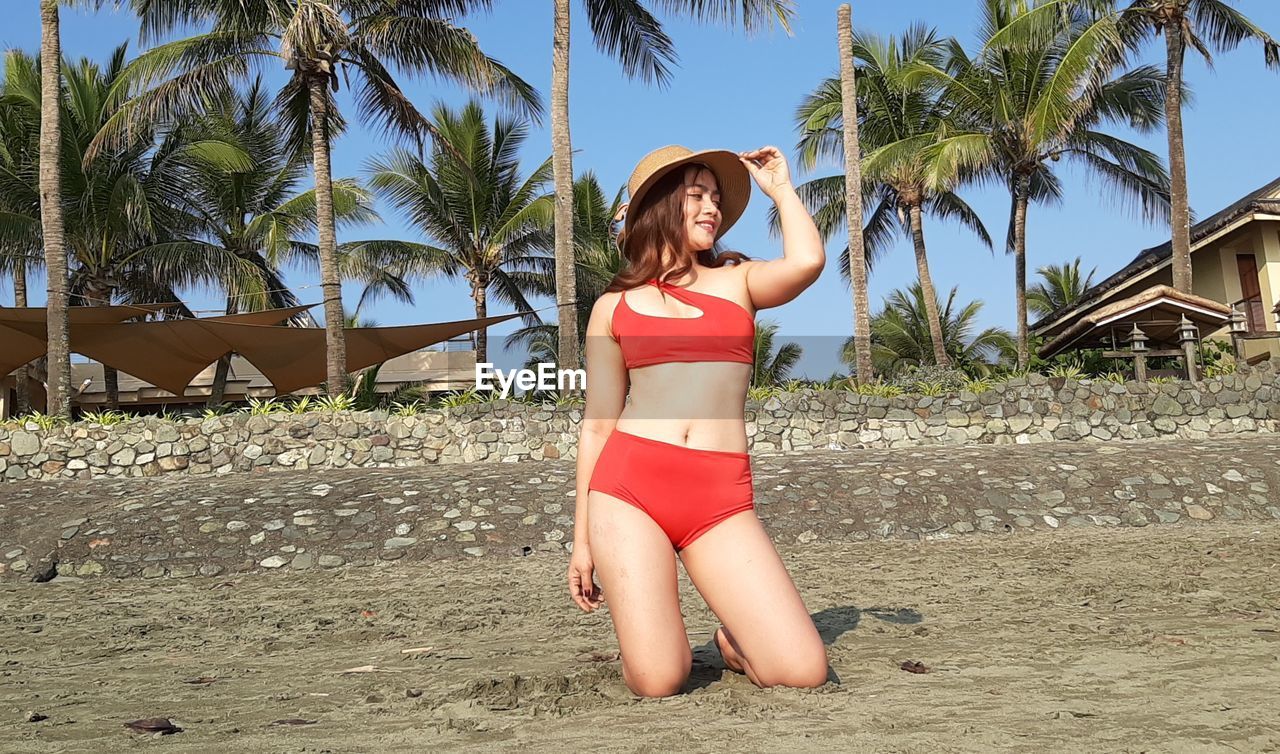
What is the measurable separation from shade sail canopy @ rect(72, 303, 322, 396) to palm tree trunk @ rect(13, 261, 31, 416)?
535 centimetres

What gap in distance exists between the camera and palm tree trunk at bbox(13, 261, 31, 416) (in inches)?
734

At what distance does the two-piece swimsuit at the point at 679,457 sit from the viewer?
9.09ft

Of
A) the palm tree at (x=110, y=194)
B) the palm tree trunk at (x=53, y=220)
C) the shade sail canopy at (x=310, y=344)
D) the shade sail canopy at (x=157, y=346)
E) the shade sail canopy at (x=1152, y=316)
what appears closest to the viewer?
the palm tree trunk at (x=53, y=220)

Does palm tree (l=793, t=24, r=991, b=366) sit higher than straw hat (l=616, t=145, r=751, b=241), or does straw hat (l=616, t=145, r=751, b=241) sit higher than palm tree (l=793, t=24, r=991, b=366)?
palm tree (l=793, t=24, r=991, b=366)

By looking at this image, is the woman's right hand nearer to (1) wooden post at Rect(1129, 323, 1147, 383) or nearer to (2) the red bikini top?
Result: (2) the red bikini top

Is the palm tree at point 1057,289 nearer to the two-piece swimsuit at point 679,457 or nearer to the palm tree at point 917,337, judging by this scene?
the palm tree at point 917,337

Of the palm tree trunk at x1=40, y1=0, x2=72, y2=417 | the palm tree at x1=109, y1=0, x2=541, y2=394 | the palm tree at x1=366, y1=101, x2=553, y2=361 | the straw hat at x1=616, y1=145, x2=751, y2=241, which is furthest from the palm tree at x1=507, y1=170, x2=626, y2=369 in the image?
the straw hat at x1=616, y1=145, x2=751, y2=241

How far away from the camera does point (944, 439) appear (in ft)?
36.7

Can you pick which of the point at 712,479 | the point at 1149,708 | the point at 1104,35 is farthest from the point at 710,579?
the point at 1104,35

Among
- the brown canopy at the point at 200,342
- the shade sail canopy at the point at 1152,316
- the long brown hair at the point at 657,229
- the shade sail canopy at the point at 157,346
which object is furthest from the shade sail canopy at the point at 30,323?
the shade sail canopy at the point at 1152,316

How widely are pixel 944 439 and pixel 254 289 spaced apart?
39.7ft

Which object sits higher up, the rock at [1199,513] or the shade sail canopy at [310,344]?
the shade sail canopy at [310,344]

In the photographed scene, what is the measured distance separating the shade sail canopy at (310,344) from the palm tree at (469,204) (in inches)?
271

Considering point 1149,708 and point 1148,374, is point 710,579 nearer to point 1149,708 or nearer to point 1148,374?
point 1149,708
